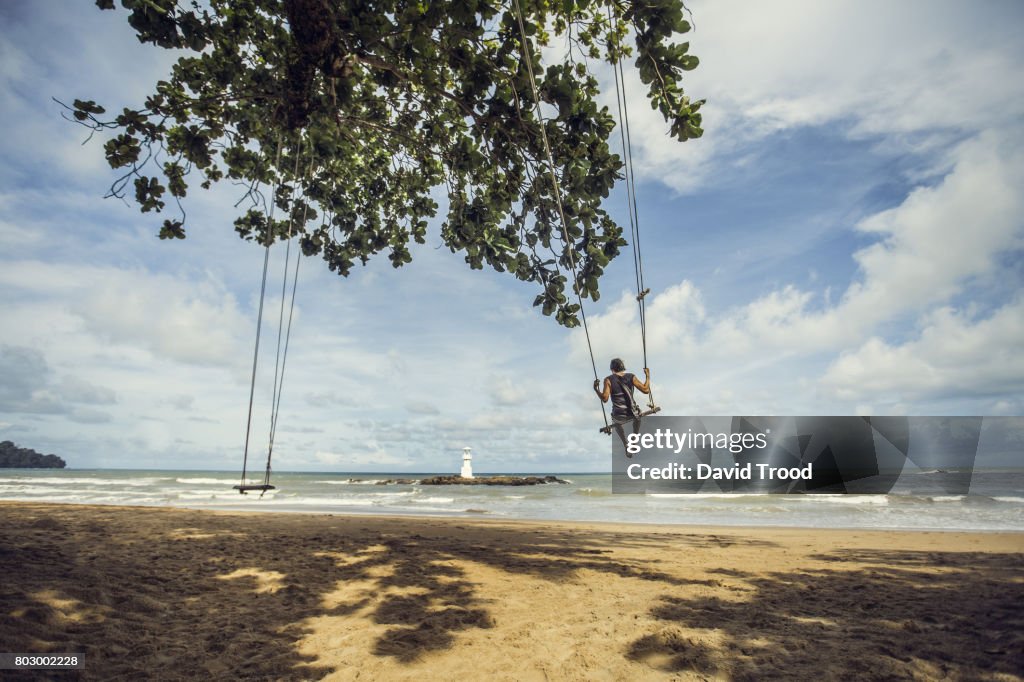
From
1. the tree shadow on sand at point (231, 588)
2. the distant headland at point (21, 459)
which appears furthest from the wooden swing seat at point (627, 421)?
the distant headland at point (21, 459)

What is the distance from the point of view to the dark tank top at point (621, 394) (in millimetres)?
7745

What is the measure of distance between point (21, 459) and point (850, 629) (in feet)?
456

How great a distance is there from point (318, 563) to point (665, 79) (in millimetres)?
6959

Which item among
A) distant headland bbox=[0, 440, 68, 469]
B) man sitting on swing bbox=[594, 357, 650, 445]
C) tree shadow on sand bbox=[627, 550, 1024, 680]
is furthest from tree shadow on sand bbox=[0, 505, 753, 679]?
distant headland bbox=[0, 440, 68, 469]

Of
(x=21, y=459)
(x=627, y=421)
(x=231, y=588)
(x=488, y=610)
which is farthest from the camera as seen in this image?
(x=21, y=459)

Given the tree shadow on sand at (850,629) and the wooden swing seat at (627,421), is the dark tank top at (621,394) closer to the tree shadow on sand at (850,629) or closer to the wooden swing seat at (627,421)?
the wooden swing seat at (627,421)

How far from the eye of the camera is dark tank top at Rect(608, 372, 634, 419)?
7.74 m

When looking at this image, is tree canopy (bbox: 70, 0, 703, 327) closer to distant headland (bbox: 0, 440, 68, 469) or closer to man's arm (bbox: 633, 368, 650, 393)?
man's arm (bbox: 633, 368, 650, 393)

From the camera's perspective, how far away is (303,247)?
8.89m

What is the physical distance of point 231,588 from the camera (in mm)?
5551

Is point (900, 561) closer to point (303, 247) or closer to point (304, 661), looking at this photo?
point (304, 661)

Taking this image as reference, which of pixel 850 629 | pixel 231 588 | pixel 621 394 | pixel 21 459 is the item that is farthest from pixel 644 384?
pixel 21 459

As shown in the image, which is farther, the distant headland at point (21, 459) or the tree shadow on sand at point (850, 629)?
the distant headland at point (21, 459)

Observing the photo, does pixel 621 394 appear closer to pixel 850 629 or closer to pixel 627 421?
pixel 627 421
